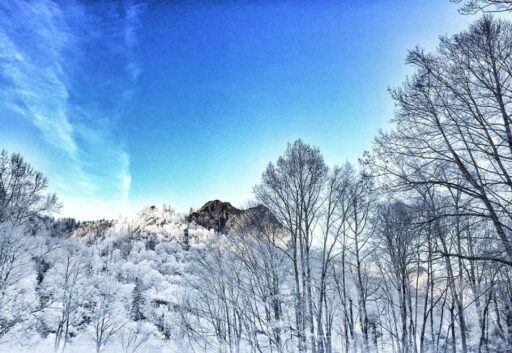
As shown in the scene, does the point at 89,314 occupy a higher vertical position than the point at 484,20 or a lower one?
lower

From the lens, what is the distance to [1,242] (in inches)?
590

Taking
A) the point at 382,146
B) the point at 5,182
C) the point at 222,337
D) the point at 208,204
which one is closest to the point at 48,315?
the point at 222,337

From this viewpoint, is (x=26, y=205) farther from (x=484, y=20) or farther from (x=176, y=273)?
(x=176, y=273)

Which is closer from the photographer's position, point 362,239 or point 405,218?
point 405,218

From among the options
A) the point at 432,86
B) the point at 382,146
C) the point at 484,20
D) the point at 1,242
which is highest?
the point at 484,20

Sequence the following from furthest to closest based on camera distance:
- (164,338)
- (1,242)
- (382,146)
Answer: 1. (164,338)
2. (1,242)
3. (382,146)

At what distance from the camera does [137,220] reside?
456ft

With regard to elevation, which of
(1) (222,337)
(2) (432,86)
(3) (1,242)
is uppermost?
(2) (432,86)

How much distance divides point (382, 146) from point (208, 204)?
122227 millimetres

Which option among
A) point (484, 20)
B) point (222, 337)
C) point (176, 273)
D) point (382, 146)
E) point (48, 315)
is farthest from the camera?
point (176, 273)

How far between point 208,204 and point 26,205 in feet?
366

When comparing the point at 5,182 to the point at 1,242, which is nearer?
the point at 1,242

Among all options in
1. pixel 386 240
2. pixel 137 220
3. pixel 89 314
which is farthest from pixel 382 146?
pixel 137 220

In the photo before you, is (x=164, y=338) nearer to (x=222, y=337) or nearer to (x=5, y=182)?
(x=222, y=337)
